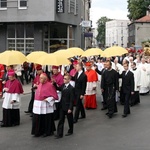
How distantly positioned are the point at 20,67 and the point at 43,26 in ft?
36.6

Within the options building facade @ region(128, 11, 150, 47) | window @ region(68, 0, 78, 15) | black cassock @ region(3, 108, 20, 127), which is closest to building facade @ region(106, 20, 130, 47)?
building facade @ region(128, 11, 150, 47)

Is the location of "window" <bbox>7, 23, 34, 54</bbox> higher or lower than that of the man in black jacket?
higher

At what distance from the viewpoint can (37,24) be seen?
31453 millimetres

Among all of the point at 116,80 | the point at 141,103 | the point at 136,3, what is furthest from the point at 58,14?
the point at 136,3

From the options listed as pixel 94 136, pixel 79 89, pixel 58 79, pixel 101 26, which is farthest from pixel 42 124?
pixel 101 26

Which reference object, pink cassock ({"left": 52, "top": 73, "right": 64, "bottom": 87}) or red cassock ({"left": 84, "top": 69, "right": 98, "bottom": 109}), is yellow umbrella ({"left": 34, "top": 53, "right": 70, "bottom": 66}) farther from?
red cassock ({"left": 84, "top": 69, "right": 98, "bottom": 109})

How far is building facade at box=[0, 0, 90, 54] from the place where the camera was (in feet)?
99.6

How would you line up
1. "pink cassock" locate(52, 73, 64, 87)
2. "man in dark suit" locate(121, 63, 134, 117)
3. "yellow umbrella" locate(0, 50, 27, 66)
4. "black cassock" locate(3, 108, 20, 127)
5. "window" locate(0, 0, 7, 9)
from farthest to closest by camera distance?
"window" locate(0, 0, 7, 9)
"man in dark suit" locate(121, 63, 134, 117)
"yellow umbrella" locate(0, 50, 27, 66)
"pink cassock" locate(52, 73, 64, 87)
"black cassock" locate(3, 108, 20, 127)

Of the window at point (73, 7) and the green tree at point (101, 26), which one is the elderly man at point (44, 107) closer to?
the window at point (73, 7)

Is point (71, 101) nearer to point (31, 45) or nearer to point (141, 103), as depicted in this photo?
point (141, 103)

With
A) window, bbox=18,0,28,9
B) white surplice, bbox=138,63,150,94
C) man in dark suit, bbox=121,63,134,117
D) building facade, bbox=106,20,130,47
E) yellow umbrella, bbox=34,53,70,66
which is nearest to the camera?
yellow umbrella, bbox=34,53,70,66

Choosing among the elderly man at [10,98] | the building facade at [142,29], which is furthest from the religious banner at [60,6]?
the building facade at [142,29]

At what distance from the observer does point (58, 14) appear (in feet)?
102

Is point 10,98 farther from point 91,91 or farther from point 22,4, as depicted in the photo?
point 22,4
